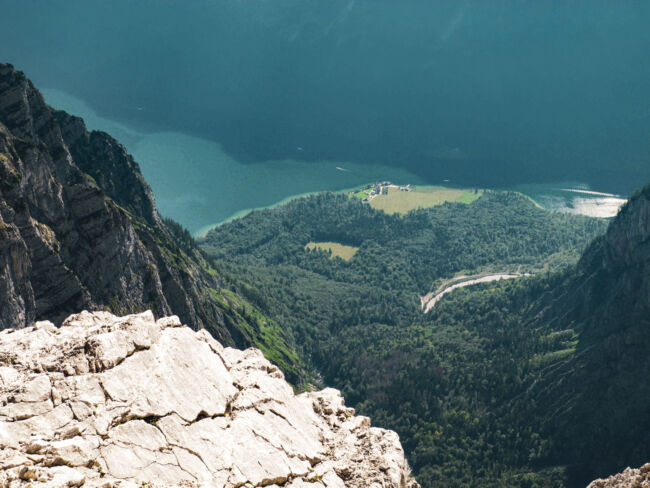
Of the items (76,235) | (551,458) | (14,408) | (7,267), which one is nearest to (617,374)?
(551,458)

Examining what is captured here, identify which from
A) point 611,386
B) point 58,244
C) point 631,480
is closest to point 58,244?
point 58,244

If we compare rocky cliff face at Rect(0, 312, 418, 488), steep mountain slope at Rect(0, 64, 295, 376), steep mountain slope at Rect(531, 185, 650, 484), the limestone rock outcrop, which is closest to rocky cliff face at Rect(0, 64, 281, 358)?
steep mountain slope at Rect(0, 64, 295, 376)

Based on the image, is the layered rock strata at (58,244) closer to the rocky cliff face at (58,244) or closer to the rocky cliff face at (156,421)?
the rocky cliff face at (58,244)

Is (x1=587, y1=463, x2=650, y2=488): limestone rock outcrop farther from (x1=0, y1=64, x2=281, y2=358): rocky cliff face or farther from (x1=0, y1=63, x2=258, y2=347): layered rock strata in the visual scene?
(x1=0, y1=63, x2=258, y2=347): layered rock strata

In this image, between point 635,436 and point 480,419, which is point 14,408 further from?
point 480,419

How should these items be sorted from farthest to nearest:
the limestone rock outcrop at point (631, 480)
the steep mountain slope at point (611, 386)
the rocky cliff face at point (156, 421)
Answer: the steep mountain slope at point (611, 386) < the limestone rock outcrop at point (631, 480) < the rocky cliff face at point (156, 421)

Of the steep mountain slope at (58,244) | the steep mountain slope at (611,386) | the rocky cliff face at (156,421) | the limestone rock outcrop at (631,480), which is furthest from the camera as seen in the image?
the steep mountain slope at (611,386)

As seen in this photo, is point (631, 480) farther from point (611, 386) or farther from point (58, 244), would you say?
point (611, 386)

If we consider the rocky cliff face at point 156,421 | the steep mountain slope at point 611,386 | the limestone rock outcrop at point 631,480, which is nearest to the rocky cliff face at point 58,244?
the rocky cliff face at point 156,421
